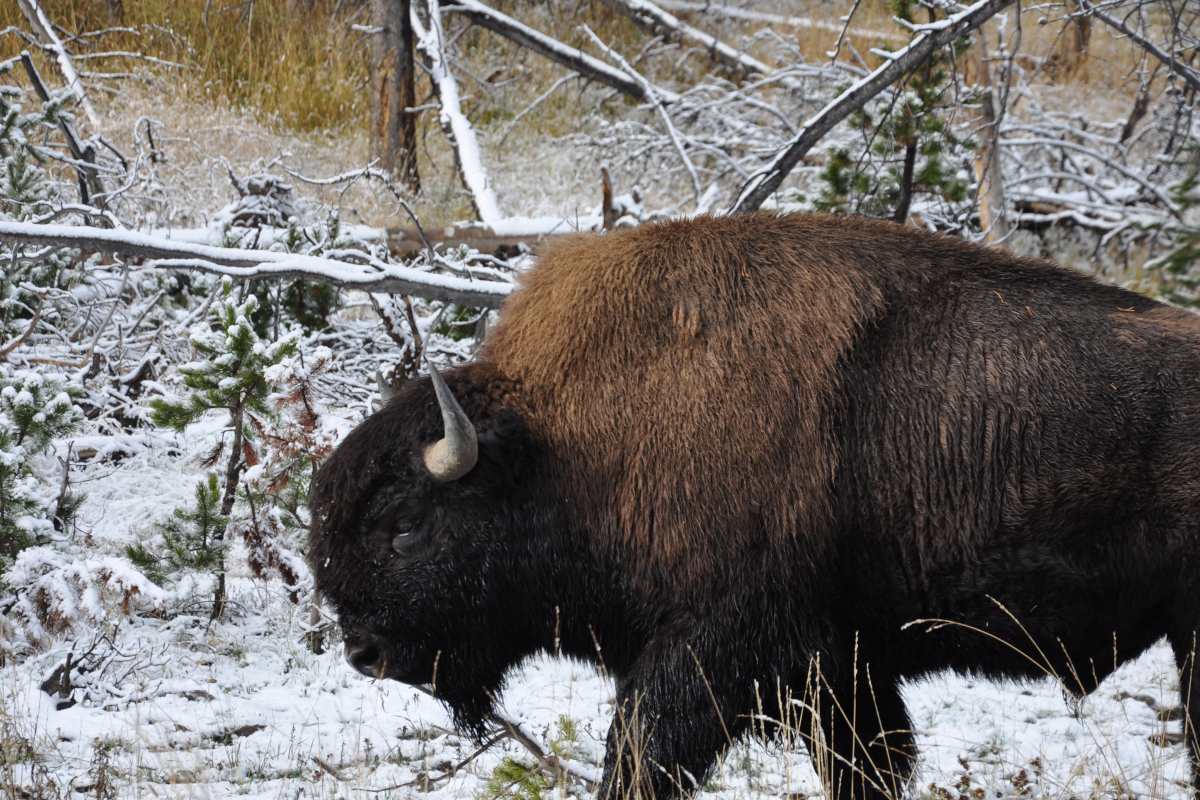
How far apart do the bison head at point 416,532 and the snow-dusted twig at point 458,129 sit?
4410 mm

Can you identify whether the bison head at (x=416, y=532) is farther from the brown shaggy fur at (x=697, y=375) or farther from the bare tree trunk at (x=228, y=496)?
the bare tree trunk at (x=228, y=496)

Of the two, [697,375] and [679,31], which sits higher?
[679,31]

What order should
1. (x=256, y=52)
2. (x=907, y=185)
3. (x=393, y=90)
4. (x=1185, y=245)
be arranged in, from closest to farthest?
(x=1185, y=245) → (x=907, y=185) → (x=393, y=90) → (x=256, y=52)

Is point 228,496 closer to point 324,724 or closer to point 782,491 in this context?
point 324,724

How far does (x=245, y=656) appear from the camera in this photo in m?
4.61

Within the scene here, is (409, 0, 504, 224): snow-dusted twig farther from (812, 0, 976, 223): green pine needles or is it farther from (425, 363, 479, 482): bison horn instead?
(425, 363, 479, 482): bison horn

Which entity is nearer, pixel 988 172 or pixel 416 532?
pixel 416 532

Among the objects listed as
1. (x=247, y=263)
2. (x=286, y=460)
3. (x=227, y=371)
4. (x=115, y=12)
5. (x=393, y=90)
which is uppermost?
(x=115, y=12)

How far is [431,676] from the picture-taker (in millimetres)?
2990

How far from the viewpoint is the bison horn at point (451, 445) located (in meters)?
2.74

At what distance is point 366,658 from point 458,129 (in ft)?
18.8

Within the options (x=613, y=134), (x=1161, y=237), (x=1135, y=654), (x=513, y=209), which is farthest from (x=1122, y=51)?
(x=1135, y=654)

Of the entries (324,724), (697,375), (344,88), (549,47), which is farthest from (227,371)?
(344,88)

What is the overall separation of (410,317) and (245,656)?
2144mm
